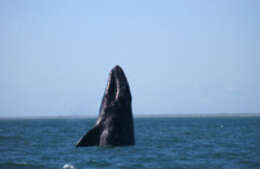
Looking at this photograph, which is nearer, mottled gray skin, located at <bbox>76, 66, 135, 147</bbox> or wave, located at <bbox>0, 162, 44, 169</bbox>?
wave, located at <bbox>0, 162, 44, 169</bbox>

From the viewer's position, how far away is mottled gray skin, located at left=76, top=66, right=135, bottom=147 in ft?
59.8

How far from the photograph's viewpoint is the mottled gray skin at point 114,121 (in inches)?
718

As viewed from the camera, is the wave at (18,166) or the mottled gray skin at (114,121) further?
the mottled gray skin at (114,121)

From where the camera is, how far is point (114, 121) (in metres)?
18.2

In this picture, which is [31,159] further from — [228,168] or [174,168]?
[228,168]

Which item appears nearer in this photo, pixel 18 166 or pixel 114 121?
pixel 18 166

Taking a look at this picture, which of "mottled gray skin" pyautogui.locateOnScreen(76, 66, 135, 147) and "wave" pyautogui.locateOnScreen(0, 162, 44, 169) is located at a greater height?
"mottled gray skin" pyautogui.locateOnScreen(76, 66, 135, 147)

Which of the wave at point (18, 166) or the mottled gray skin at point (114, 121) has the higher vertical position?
the mottled gray skin at point (114, 121)

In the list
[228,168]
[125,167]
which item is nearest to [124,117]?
[125,167]

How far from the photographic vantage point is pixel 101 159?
1644 cm

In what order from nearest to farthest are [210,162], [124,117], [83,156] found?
[210,162], [83,156], [124,117]

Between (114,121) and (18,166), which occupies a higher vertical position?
(114,121)

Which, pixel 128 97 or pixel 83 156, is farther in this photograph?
pixel 128 97

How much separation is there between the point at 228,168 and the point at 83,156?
6.19 m
